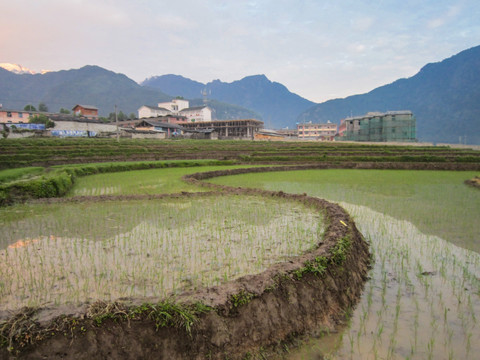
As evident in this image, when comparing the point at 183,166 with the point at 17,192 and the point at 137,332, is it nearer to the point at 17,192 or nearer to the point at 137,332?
the point at 17,192

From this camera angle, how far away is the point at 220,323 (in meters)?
2.79

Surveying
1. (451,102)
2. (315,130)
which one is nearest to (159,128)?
(315,130)

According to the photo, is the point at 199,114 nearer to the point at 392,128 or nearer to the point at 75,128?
the point at 75,128

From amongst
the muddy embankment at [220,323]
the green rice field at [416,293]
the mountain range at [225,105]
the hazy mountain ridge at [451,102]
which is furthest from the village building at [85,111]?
the hazy mountain ridge at [451,102]

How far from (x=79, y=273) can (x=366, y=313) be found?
373 centimetres

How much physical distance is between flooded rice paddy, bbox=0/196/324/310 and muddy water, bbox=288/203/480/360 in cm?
129

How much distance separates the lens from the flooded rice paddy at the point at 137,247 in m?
3.58

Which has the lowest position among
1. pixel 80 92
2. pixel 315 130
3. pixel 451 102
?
pixel 315 130

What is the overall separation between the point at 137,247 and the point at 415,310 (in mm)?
4137

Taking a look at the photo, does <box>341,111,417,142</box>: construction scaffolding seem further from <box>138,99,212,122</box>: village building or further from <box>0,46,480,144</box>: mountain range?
<box>0,46,480,144</box>: mountain range

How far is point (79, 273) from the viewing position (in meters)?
3.94

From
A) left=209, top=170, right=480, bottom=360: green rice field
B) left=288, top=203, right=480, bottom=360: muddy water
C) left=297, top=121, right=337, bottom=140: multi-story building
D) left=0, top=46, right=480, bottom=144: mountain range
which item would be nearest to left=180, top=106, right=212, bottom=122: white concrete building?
left=297, top=121, right=337, bottom=140: multi-story building

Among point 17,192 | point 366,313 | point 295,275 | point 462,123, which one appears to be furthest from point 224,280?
point 462,123

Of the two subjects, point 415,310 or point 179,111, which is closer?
A: point 415,310
